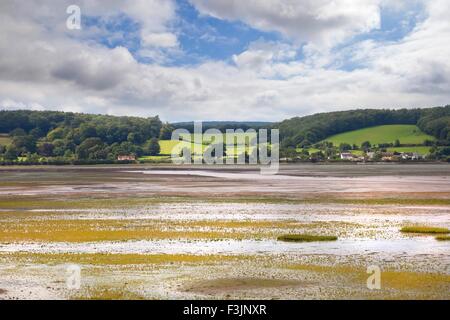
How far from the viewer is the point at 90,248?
30375 millimetres

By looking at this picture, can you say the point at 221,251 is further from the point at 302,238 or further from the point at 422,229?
the point at 422,229

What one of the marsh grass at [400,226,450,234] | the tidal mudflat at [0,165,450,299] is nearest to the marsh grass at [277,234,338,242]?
the tidal mudflat at [0,165,450,299]

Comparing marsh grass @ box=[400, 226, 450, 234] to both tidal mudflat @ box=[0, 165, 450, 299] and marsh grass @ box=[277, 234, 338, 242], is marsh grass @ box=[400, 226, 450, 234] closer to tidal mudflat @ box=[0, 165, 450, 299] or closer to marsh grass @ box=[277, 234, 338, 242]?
tidal mudflat @ box=[0, 165, 450, 299]

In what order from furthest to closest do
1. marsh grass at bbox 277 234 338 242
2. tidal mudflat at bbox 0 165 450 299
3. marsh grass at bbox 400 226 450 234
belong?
marsh grass at bbox 400 226 450 234 < marsh grass at bbox 277 234 338 242 < tidal mudflat at bbox 0 165 450 299

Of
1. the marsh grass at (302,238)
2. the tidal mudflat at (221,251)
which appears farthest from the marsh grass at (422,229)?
the marsh grass at (302,238)

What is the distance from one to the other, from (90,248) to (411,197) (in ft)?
140

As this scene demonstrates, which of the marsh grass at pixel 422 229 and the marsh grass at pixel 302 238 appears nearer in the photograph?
the marsh grass at pixel 302 238

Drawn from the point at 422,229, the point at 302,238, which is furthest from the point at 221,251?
the point at 422,229

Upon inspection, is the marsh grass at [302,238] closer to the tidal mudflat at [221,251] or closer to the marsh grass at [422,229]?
the tidal mudflat at [221,251]

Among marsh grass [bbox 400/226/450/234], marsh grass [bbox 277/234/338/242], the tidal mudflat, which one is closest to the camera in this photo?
the tidal mudflat

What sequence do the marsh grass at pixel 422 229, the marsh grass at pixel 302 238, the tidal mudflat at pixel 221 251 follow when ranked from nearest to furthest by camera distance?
the tidal mudflat at pixel 221 251
the marsh grass at pixel 302 238
the marsh grass at pixel 422 229

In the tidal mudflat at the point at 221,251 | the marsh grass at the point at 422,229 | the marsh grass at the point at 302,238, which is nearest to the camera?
the tidal mudflat at the point at 221,251

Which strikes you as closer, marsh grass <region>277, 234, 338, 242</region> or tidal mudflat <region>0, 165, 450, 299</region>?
tidal mudflat <region>0, 165, 450, 299</region>
